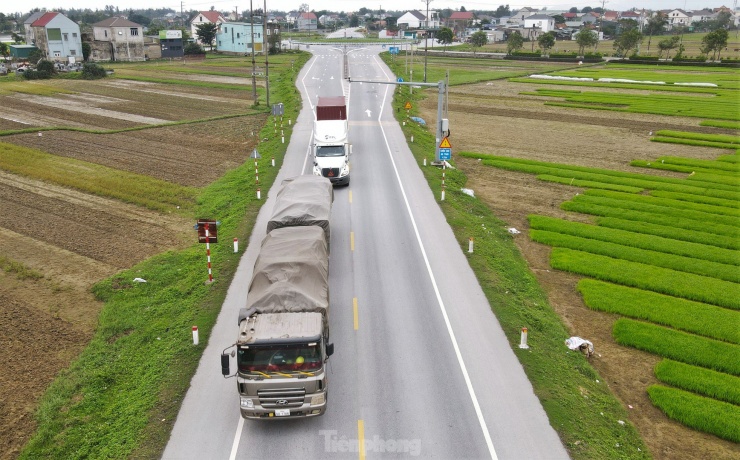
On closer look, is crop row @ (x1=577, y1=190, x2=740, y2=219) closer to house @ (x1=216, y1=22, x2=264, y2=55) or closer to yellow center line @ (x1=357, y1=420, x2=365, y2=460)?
yellow center line @ (x1=357, y1=420, x2=365, y2=460)

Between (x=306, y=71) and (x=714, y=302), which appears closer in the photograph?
(x=714, y=302)

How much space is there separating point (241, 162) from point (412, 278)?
78.6 feet

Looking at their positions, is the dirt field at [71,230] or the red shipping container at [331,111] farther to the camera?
the red shipping container at [331,111]

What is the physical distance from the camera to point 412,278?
926 inches

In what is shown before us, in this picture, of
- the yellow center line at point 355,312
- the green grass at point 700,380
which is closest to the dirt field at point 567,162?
the green grass at point 700,380

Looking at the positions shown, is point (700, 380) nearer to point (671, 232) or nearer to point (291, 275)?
point (291, 275)

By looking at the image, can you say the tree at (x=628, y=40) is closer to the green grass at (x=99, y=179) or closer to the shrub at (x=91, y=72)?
the shrub at (x=91, y=72)

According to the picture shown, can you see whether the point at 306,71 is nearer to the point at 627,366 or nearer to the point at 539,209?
the point at 539,209

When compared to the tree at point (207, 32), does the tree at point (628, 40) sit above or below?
below

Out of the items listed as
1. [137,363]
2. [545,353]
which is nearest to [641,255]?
[545,353]

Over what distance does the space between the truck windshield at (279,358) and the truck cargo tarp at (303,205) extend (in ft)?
28.7

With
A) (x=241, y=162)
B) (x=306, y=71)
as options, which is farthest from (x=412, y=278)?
(x=306, y=71)

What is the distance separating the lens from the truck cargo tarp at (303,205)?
75.8 ft

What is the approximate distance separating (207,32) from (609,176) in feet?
396
